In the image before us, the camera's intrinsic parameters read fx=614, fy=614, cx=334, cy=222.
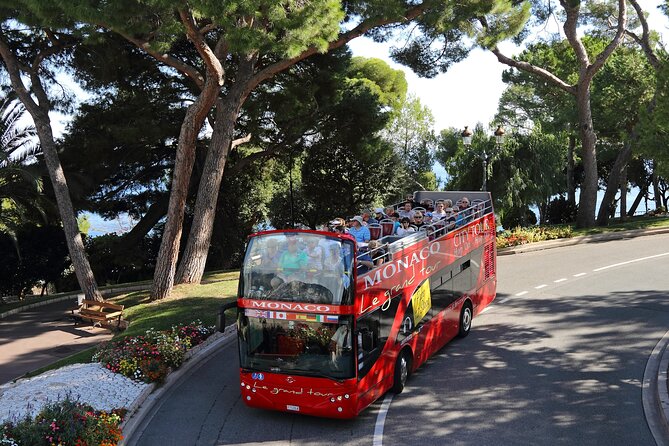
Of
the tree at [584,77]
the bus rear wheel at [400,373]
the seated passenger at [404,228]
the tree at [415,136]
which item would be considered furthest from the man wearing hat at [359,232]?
the tree at [415,136]

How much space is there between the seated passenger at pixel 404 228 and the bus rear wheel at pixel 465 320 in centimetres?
259

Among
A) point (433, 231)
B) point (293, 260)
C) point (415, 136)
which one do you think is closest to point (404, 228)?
point (433, 231)

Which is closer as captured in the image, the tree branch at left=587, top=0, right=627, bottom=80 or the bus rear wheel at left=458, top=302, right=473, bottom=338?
the bus rear wheel at left=458, top=302, right=473, bottom=338

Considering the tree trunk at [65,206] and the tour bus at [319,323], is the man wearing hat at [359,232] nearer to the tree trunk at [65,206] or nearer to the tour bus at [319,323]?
the tour bus at [319,323]

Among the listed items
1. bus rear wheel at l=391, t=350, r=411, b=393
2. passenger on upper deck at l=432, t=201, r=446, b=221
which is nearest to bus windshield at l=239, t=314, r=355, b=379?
bus rear wheel at l=391, t=350, r=411, b=393

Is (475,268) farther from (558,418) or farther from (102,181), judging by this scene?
(102,181)

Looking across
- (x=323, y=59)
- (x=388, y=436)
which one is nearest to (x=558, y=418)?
(x=388, y=436)

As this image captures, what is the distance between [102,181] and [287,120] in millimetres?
9017

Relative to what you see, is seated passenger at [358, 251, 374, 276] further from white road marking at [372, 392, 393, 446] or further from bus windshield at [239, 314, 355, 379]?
white road marking at [372, 392, 393, 446]

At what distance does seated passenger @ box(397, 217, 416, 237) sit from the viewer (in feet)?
42.0

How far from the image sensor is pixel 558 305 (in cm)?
1683

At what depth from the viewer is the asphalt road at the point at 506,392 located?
971 cm

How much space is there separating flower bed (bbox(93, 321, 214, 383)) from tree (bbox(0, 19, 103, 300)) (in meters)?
6.85

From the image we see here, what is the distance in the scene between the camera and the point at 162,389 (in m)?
12.1
